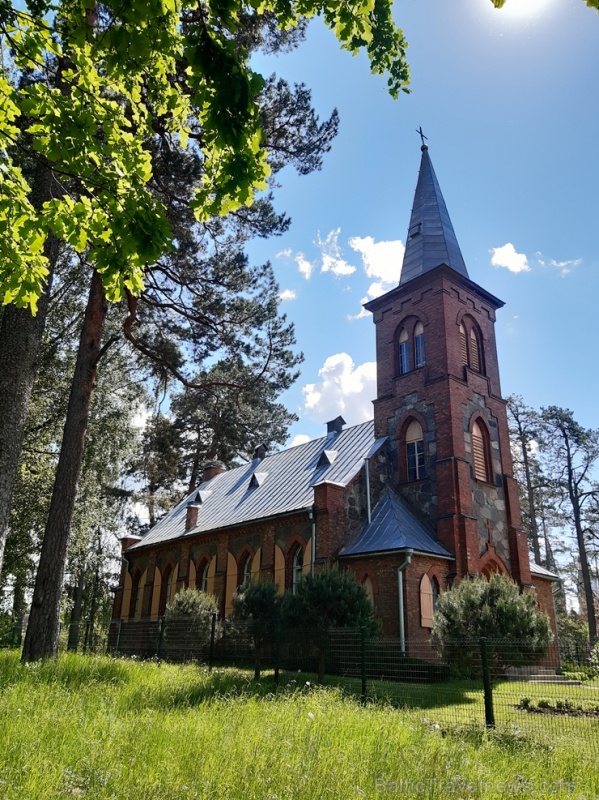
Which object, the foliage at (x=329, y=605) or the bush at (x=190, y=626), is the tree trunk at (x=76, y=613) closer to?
the bush at (x=190, y=626)

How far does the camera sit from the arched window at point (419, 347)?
2200 cm

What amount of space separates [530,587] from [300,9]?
19.4m

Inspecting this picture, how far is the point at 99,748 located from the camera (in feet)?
17.8

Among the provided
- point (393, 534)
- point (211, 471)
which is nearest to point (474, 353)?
point (393, 534)

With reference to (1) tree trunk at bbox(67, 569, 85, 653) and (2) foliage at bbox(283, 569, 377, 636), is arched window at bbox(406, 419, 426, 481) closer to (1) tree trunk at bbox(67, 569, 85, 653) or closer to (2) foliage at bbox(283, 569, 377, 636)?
(2) foliage at bbox(283, 569, 377, 636)

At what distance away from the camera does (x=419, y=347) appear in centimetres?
2231

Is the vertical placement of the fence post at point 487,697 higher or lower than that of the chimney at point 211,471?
lower

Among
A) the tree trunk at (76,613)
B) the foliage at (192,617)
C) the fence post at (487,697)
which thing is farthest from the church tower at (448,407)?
the tree trunk at (76,613)

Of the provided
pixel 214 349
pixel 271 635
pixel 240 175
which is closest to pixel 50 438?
pixel 214 349

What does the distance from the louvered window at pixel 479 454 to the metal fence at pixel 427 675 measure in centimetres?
632

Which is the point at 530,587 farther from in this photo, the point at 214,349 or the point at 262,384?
the point at 214,349

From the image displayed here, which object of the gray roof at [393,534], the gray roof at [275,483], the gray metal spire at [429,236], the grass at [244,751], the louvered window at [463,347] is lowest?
the grass at [244,751]

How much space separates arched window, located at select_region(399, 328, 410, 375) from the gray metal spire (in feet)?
6.52

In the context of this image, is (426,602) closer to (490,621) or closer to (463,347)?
(490,621)
